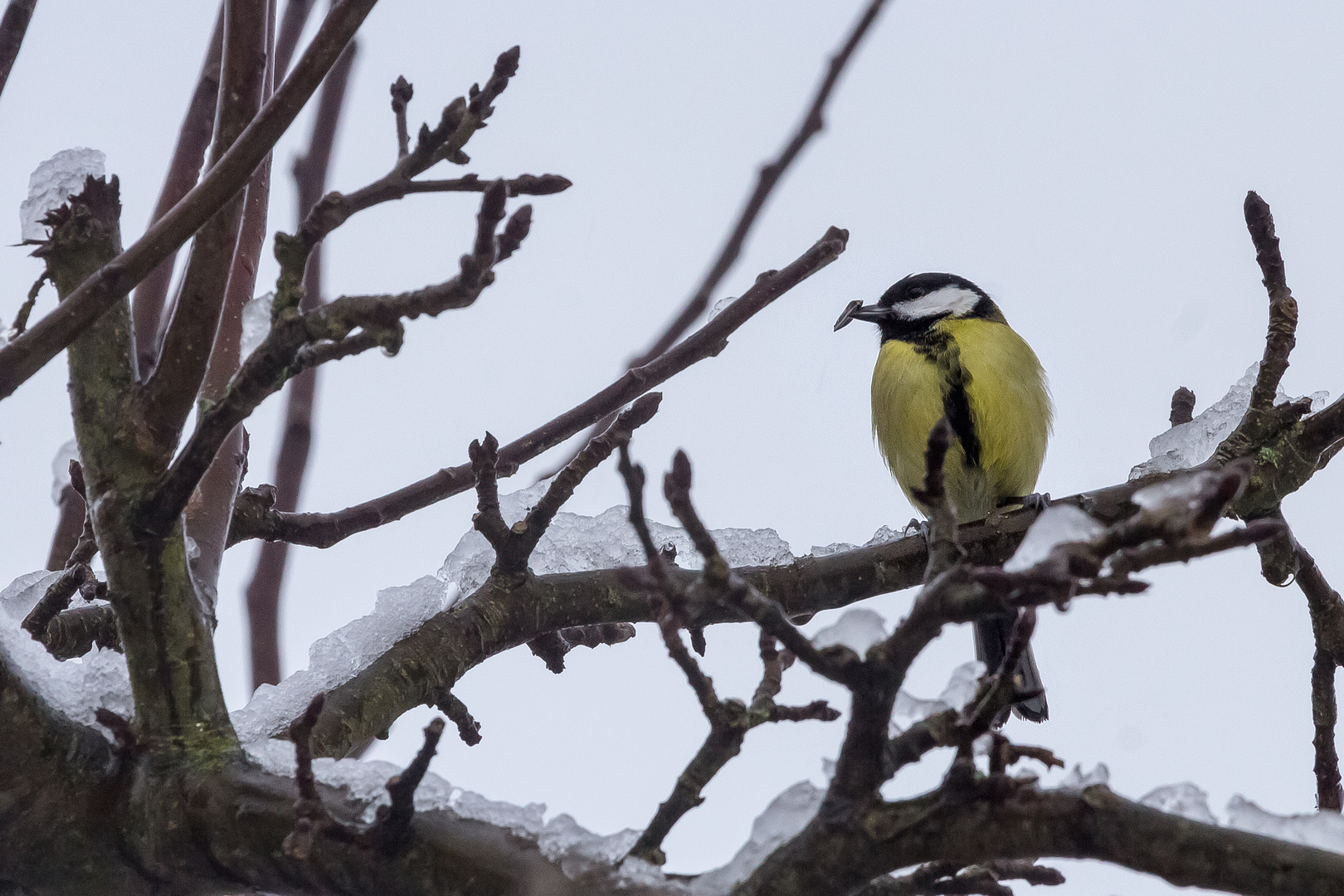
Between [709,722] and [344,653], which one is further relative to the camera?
[344,653]

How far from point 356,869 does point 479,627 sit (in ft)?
2.30

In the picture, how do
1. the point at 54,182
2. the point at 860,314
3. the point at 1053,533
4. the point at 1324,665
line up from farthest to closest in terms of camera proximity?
the point at 860,314
the point at 1324,665
the point at 54,182
the point at 1053,533

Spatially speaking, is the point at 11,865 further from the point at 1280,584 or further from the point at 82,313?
the point at 1280,584

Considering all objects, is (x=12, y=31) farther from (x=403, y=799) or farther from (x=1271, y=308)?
(x=1271, y=308)

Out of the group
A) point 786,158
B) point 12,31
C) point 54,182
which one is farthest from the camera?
point 786,158

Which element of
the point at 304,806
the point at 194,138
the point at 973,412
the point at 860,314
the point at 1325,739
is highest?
the point at 860,314

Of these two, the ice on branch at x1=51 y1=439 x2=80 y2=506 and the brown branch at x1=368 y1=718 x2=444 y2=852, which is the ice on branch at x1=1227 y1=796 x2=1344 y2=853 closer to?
the brown branch at x1=368 y1=718 x2=444 y2=852

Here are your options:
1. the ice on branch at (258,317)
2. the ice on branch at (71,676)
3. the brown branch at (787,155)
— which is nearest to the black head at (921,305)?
the brown branch at (787,155)

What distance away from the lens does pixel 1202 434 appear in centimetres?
197

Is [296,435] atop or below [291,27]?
below

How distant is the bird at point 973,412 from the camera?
10.3 ft

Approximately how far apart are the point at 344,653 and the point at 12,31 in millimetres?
899

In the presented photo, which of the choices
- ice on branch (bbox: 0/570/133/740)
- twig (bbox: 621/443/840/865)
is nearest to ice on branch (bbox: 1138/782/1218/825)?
twig (bbox: 621/443/840/865)

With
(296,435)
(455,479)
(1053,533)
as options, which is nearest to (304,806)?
(1053,533)
